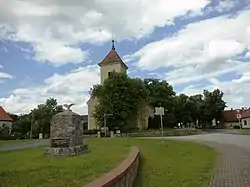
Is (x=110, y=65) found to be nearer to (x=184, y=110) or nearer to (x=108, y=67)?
(x=108, y=67)

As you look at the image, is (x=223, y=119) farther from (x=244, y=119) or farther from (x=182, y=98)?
(x=182, y=98)

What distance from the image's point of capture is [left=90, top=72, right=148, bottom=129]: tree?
200ft

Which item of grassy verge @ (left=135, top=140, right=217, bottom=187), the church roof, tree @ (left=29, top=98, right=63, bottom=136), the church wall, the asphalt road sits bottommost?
grassy verge @ (left=135, top=140, right=217, bottom=187)

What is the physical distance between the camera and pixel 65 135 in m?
18.4

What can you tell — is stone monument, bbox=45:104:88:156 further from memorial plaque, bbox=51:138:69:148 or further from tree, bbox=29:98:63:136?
tree, bbox=29:98:63:136

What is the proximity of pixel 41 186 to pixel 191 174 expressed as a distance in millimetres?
5837

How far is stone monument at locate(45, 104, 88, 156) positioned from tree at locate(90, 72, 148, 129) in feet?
136

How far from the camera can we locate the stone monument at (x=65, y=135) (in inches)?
704

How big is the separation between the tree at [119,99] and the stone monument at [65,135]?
41587 mm

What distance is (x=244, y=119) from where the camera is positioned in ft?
315

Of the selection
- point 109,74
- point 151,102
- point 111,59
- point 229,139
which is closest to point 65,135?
point 229,139

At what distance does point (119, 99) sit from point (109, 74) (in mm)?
10936

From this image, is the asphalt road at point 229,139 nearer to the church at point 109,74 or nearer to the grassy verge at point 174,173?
the grassy verge at point 174,173

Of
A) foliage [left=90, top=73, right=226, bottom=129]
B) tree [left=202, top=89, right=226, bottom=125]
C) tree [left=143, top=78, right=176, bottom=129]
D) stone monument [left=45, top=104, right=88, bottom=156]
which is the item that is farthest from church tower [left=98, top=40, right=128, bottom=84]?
stone monument [left=45, top=104, right=88, bottom=156]
